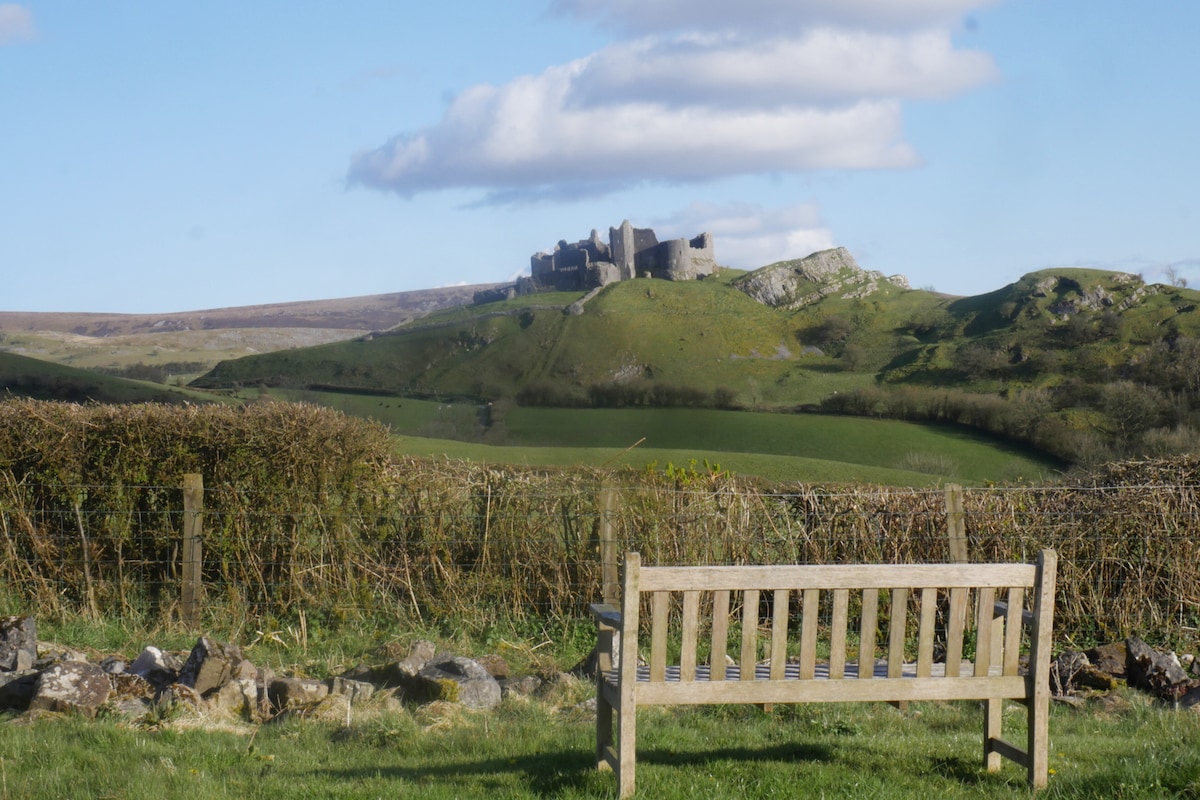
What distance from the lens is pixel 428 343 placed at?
6112 cm

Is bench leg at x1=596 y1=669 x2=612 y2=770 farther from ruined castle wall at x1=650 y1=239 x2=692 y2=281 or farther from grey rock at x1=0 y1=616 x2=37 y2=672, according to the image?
ruined castle wall at x1=650 y1=239 x2=692 y2=281

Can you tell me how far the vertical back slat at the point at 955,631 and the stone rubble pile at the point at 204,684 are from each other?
10.6 ft

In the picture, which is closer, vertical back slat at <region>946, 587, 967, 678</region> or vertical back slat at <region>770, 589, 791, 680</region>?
vertical back slat at <region>770, 589, 791, 680</region>

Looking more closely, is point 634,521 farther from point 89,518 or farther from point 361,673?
point 89,518

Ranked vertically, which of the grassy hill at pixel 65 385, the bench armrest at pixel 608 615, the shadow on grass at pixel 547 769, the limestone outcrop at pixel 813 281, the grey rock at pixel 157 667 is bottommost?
the grey rock at pixel 157 667

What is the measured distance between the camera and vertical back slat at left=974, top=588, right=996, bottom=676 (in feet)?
16.0

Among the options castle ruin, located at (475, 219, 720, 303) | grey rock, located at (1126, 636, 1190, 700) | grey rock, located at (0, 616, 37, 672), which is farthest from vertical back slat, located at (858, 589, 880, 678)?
castle ruin, located at (475, 219, 720, 303)

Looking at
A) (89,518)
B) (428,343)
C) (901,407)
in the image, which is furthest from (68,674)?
(428,343)

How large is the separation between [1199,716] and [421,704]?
4.82m

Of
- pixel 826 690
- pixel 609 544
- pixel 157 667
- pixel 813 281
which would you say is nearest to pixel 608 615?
pixel 826 690

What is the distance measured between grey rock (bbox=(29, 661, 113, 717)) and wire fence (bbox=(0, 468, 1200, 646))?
314cm

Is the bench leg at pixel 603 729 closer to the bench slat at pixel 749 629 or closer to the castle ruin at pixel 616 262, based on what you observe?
the bench slat at pixel 749 629

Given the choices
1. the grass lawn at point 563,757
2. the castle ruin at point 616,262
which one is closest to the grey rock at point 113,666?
the grass lawn at point 563,757

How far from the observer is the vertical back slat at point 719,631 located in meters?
4.54
